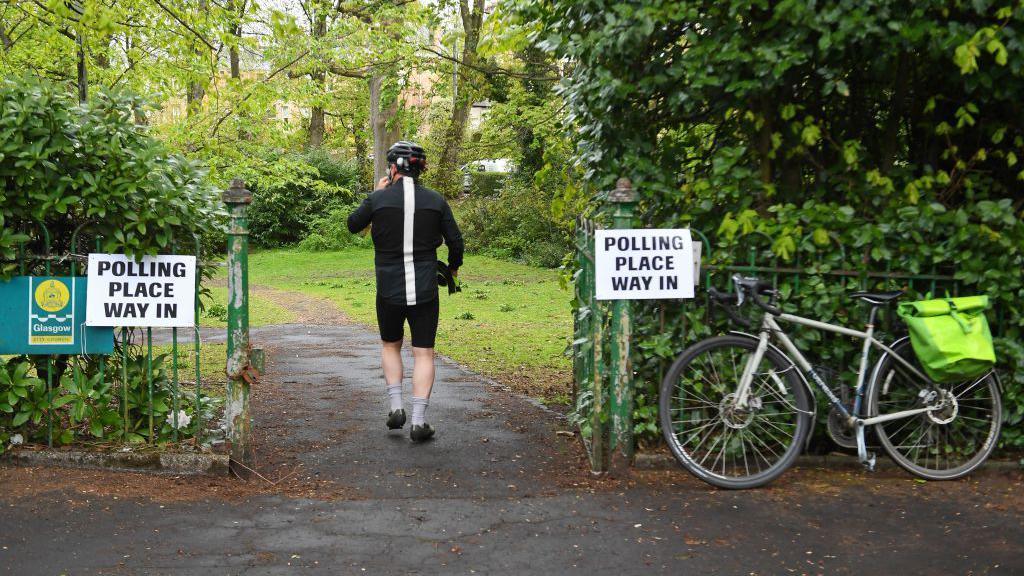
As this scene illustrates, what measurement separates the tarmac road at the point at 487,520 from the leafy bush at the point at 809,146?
2.47 feet

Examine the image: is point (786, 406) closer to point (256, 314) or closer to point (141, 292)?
point (141, 292)

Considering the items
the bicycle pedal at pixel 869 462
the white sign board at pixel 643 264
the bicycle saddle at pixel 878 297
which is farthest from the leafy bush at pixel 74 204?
the bicycle pedal at pixel 869 462

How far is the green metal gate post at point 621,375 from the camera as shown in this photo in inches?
216

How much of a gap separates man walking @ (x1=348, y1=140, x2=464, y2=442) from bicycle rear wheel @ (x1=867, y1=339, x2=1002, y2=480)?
9.36 feet

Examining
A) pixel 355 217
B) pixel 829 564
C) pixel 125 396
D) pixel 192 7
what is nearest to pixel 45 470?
pixel 125 396

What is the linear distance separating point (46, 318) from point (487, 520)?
111 inches

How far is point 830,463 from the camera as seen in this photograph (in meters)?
5.66

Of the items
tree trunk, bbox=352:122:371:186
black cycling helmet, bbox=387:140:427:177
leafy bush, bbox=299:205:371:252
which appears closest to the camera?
black cycling helmet, bbox=387:140:427:177

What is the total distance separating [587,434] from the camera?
5750 mm

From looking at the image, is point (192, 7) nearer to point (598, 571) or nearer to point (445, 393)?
point (445, 393)

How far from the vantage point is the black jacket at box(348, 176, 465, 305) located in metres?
6.34

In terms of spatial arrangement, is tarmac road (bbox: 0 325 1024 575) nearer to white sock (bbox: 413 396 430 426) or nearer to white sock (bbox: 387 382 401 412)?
white sock (bbox: 413 396 430 426)

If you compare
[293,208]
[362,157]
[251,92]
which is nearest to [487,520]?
[251,92]

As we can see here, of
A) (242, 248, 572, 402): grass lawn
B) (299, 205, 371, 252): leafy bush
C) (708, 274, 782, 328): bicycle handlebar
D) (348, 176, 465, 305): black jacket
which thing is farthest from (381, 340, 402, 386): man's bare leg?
(299, 205, 371, 252): leafy bush
